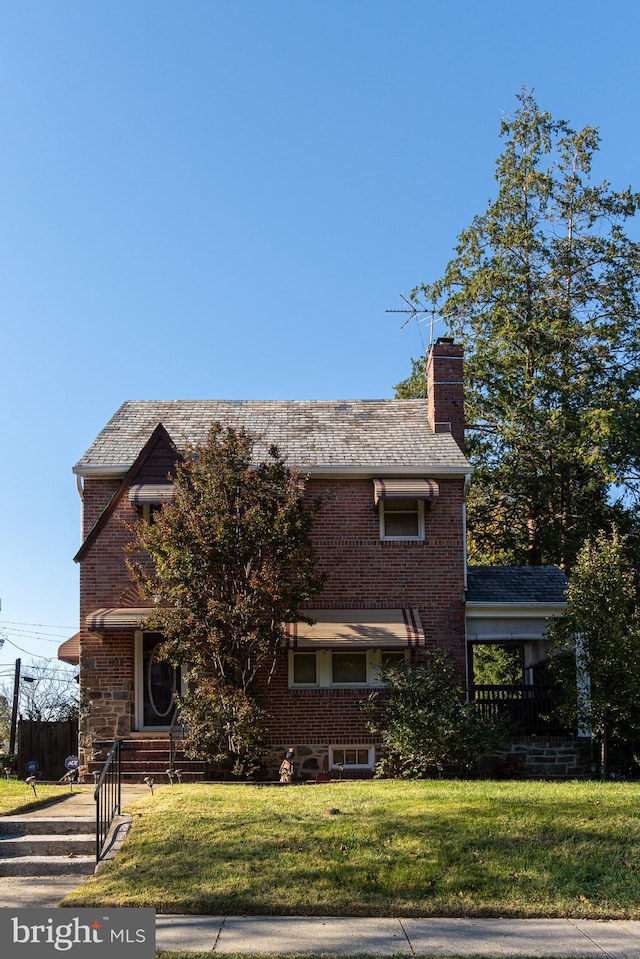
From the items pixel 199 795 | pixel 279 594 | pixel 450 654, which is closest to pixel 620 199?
pixel 450 654

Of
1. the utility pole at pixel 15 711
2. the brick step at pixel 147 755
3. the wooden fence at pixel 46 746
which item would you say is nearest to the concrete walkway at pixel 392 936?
the brick step at pixel 147 755

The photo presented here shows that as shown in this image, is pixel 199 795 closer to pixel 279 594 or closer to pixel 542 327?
pixel 279 594

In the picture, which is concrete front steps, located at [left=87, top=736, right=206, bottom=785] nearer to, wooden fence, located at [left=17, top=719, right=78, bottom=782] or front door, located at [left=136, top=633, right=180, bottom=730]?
front door, located at [left=136, top=633, right=180, bottom=730]

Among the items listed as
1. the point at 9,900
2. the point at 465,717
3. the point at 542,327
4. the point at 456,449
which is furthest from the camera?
the point at 542,327

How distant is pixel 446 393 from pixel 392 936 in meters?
16.0

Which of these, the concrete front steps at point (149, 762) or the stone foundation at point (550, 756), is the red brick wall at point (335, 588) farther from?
the stone foundation at point (550, 756)

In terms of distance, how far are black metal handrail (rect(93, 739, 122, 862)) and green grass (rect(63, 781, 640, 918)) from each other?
31 cm

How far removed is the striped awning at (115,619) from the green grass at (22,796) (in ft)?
10.5

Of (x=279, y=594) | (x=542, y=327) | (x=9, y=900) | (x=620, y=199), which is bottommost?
(x=9, y=900)

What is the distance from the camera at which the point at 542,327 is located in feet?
101

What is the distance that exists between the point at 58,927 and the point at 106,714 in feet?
38.2

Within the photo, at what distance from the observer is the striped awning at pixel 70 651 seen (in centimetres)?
2312

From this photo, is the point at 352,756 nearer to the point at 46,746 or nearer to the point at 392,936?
the point at 46,746

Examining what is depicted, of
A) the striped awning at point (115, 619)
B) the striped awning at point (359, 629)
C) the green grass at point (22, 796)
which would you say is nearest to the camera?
the green grass at point (22, 796)
